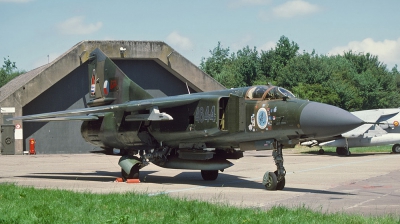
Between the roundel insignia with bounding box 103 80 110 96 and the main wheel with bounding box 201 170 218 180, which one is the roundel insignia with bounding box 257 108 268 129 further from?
the roundel insignia with bounding box 103 80 110 96

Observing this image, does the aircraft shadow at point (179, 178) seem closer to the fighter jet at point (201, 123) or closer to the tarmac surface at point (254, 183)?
the tarmac surface at point (254, 183)

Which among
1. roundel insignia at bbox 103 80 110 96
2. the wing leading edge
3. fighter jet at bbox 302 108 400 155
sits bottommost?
fighter jet at bbox 302 108 400 155

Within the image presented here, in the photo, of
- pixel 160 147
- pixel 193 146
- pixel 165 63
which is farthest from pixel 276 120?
pixel 165 63

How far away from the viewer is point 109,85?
18.7 m

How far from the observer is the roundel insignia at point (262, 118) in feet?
44.5

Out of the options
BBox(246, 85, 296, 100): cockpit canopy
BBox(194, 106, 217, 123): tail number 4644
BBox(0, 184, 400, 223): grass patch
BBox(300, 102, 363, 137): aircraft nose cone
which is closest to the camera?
BBox(0, 184, 400, 223): grass patch

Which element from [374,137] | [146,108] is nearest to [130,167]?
[146,108]

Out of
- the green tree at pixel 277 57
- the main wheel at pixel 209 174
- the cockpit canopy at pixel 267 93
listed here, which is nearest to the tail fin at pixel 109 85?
the main wheel at pixel 209 174

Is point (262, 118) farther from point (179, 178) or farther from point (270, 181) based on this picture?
point (179, 178)

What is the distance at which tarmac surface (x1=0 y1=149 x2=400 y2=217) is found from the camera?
1153 centimetres

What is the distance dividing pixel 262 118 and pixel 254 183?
9.71ft

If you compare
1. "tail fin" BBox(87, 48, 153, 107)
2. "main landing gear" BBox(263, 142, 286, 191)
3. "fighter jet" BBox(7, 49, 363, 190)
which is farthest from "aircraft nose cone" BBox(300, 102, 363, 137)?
"tail fin" BBox(87, 48, 153, 107)

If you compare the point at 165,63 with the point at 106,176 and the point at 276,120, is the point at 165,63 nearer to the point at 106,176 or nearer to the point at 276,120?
the point at 106,176

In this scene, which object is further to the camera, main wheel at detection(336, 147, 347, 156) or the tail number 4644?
main wheel at detection(336, 147, 347, 156)
